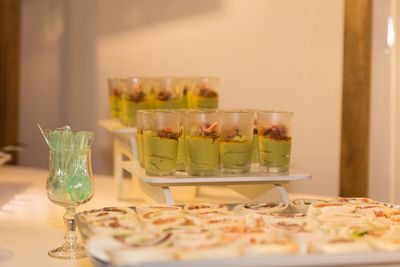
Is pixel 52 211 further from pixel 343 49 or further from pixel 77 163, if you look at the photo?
pixel 343 49

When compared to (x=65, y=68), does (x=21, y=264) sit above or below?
below

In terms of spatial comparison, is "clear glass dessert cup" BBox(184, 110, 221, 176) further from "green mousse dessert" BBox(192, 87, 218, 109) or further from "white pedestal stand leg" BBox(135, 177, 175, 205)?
"green mousse dessert" BBox(192, 87, 218, 109)

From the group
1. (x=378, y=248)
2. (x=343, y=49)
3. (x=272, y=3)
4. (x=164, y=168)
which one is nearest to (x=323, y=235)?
(x=378, y=248)

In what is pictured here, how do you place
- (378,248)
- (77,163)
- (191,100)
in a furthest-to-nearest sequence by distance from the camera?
(191,100) < (77,163) < (378,248)

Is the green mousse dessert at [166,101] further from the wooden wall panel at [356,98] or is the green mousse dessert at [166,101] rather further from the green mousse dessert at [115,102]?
the wooden wall panel at [356,98]

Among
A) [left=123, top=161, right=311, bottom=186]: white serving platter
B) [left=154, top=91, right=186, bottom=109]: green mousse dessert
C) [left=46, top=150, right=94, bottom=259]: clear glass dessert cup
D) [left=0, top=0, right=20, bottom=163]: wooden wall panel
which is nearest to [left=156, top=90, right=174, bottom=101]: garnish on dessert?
[left=154, top=91, right=186, bottom=109]: green mousse dessert

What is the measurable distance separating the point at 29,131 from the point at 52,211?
203 centimetres

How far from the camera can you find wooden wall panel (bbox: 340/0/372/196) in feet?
9.93

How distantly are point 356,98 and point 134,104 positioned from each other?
3.29ft

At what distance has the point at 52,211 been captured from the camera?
2.41 meters

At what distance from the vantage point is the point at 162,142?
1940 mm

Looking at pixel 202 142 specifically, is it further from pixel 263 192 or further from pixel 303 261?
pixel 303 261

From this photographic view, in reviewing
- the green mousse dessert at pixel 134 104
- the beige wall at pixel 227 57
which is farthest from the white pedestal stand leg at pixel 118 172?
the beige wall at pixel 227 57

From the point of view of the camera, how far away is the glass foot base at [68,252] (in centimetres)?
181
